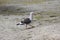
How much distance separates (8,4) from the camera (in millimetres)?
10969

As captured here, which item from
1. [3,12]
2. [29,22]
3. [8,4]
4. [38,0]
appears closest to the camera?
[29,22]

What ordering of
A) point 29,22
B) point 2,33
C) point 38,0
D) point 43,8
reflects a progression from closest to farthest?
point 2,33, point 29,22, point 43,8, point 38,0

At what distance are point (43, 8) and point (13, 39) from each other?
17.5 ft

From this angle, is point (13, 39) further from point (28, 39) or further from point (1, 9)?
point (1, 9)

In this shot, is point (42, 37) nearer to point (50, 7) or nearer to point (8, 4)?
point (50, 7)

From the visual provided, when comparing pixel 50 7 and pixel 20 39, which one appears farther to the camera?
pixel 50 7

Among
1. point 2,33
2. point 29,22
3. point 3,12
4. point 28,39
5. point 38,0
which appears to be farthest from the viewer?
point 38,0

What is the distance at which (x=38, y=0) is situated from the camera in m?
12.3

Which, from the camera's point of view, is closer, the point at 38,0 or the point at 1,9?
the point at 1,9

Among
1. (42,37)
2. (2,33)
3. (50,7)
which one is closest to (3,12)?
(50,7)

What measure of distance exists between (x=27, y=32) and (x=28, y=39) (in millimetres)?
728

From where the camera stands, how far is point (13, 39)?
496cm

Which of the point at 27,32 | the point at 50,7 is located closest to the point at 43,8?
the point at 50,7

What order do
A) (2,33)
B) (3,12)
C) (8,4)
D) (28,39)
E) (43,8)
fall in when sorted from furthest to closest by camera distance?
(8,4)
(43,8)
(3,12)
(2,33)
(28,39)
